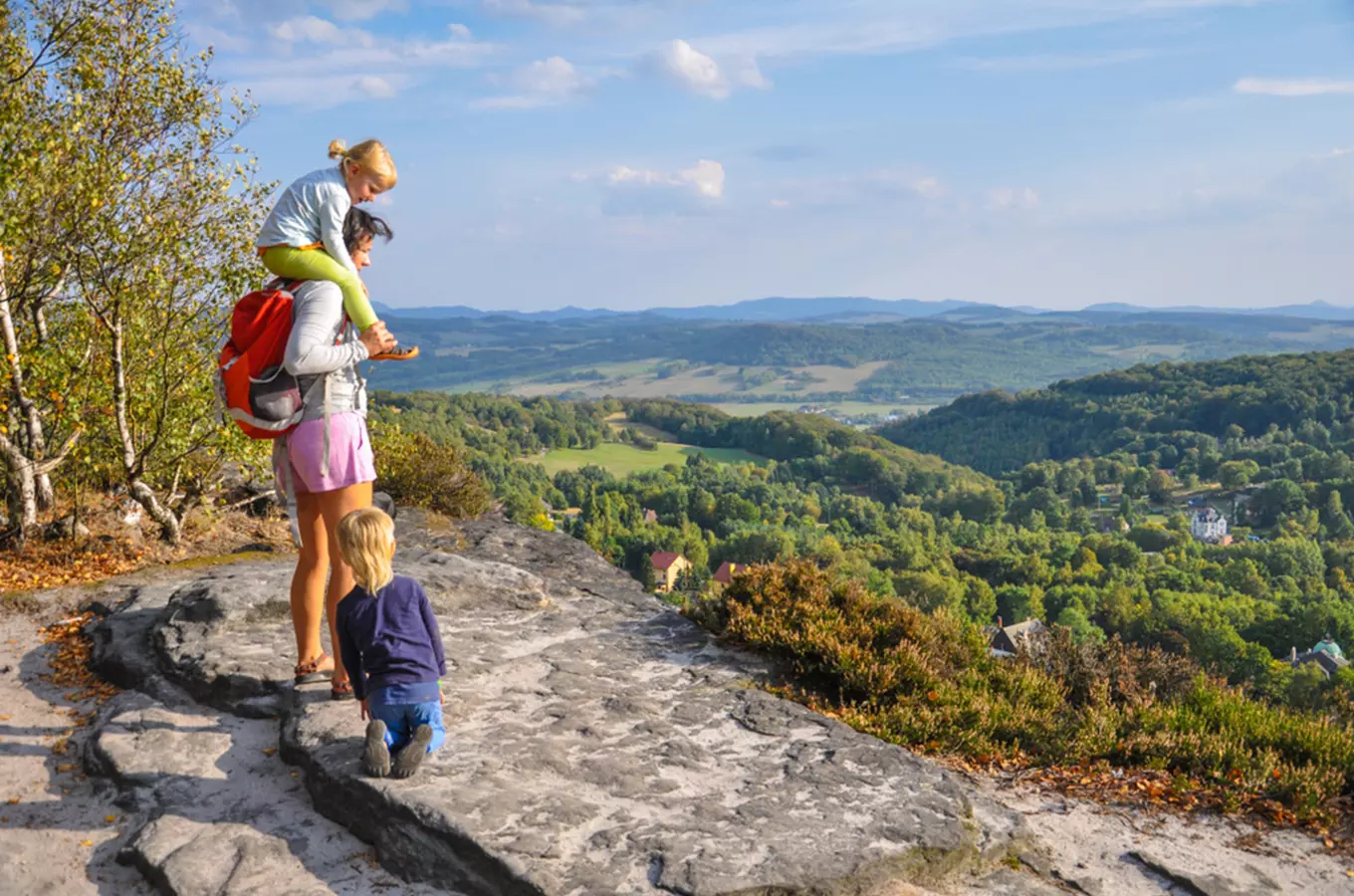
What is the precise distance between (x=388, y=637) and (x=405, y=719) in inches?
16.8

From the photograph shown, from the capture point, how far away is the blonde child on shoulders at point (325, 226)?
4.36 m

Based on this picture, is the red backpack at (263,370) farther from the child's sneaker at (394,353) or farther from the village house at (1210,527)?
the village house at (1210,527)

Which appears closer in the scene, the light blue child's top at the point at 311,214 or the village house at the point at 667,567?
the light blue child's top at the point at 311,214

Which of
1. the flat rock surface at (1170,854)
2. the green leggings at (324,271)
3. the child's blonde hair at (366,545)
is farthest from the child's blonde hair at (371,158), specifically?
the flat rock surface at (1170,854)

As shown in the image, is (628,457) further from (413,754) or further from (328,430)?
(413,754)

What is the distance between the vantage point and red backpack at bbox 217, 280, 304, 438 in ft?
14.4

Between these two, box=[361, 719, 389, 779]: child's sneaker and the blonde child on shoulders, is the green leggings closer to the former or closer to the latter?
the blonde child on shoulders

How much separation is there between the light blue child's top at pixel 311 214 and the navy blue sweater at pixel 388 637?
165cm

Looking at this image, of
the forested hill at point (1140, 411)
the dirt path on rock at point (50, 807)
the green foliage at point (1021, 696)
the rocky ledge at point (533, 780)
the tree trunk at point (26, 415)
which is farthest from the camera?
the forested hill at point (1140, 411)

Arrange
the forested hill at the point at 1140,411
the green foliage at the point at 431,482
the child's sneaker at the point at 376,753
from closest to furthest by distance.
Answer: the child's sneaker at the point at 376,753 → the green foliage at the point at 431,482 → the forested hill at the point at 1140,411

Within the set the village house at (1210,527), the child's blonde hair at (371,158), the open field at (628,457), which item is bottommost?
the village house at (1210,527)

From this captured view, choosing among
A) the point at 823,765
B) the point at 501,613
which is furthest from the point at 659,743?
the point at 501,613

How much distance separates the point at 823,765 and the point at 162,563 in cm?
674

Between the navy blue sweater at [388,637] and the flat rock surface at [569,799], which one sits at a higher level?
the navy blue sweater at [388,637]
